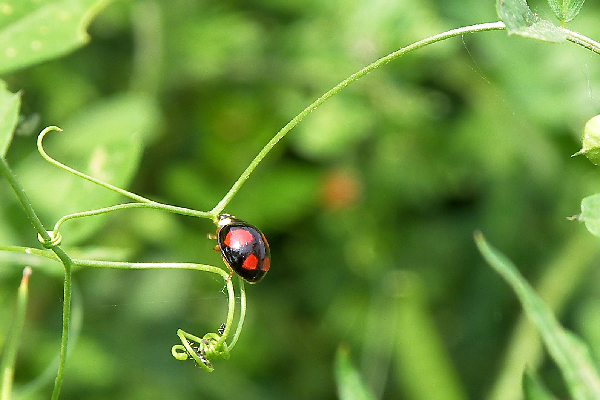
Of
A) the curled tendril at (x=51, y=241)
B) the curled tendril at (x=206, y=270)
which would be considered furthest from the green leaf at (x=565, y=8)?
the curled tendril at (x=51, y=241)

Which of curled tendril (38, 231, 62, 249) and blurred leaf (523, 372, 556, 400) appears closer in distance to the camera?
curled tendril (38, 231, 62, 249)

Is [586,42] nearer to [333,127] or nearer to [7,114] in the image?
[7,114]

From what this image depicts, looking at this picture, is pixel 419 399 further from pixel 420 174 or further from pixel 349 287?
pixel 420 174

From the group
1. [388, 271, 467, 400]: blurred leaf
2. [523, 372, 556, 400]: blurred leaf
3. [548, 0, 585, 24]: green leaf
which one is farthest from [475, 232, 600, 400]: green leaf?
[388, 271, 467, 400]: blurred leaf

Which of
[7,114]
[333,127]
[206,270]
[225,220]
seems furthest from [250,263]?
[333,127]

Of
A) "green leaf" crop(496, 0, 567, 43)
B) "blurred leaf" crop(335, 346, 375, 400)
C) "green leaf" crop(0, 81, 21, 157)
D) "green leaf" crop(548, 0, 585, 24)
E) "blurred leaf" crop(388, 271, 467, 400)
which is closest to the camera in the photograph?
"green leaf" crop(496, 0, 567, 43)

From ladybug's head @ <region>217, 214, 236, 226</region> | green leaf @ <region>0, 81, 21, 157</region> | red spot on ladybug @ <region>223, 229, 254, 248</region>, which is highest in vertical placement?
green leaf @ <region>0, 81, 21, 157</region>

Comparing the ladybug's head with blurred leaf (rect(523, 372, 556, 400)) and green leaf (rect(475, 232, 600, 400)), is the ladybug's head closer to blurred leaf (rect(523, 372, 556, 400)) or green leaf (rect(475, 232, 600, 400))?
green leaf (rect(475, 232, 600, 400))

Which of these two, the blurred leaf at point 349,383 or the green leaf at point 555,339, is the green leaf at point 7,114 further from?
the green leaf at point 555,339
